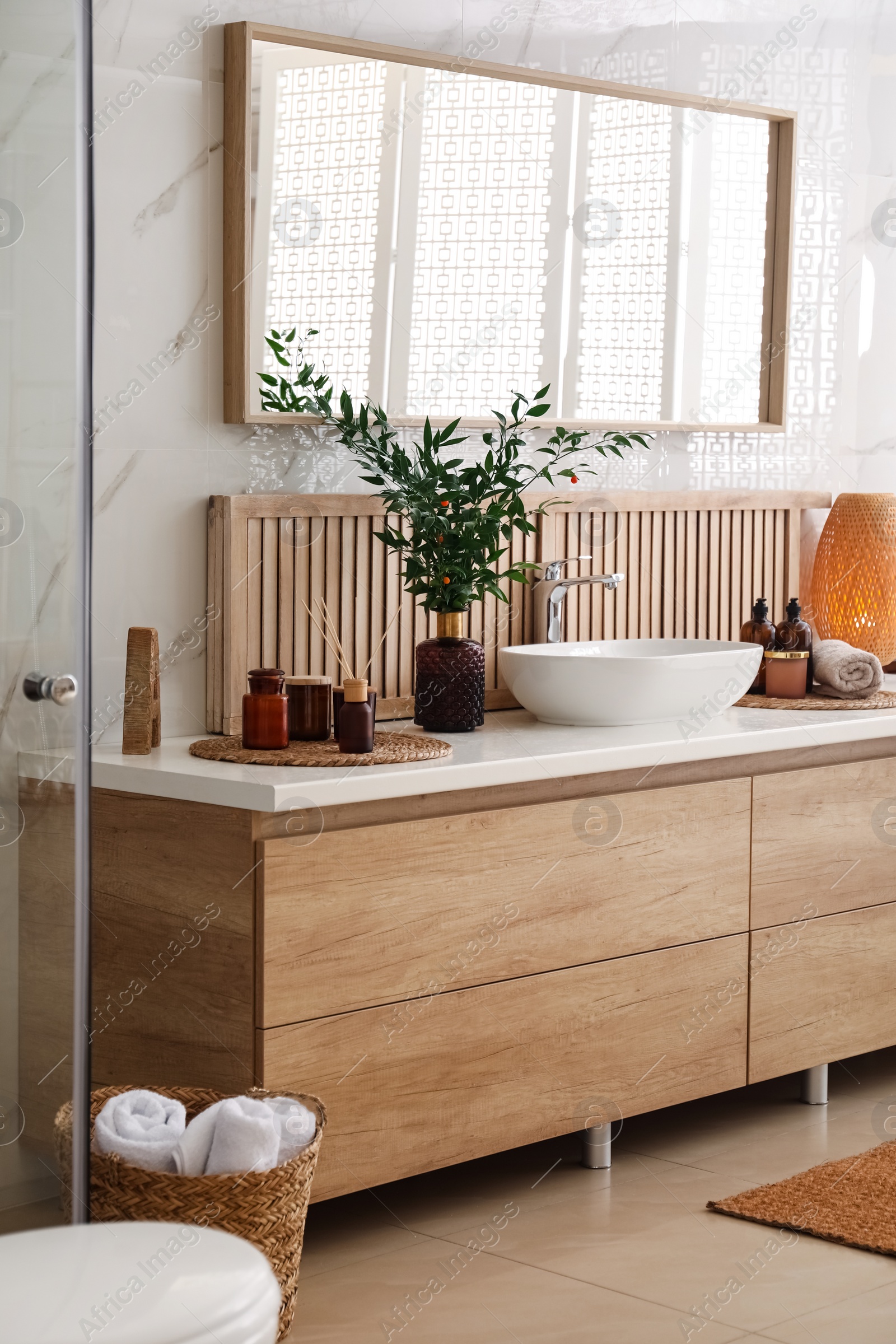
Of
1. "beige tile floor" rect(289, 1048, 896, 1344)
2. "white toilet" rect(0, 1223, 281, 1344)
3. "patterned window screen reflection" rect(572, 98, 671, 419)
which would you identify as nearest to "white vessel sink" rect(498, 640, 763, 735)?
"patterned window screen reflection" rect(572, 98, 671, 419)

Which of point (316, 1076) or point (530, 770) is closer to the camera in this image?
point (316, 1076)

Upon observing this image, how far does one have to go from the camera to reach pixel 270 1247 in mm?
2035

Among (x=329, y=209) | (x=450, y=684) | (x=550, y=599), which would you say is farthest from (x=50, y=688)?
(x=550, y=599)

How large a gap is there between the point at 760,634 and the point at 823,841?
0.48m

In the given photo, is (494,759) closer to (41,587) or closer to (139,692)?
(139,692)

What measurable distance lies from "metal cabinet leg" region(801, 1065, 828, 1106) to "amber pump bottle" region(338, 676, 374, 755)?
3.86ft

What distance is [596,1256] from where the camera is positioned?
2396mm

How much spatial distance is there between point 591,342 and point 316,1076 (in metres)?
1.58

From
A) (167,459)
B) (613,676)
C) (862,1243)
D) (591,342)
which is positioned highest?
(591,342)

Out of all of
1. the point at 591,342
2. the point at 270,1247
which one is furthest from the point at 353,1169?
the point at 591,342

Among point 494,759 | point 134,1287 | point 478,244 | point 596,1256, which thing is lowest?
point 596,1256

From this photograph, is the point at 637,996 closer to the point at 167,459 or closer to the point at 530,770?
the point at 530,770

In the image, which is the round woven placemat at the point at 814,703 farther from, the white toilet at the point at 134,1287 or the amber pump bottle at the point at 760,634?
the white toilet at the point at 134,1287

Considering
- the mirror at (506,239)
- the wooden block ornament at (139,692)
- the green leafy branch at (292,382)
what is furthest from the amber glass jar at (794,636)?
the wooden block ornament at (139,692)
